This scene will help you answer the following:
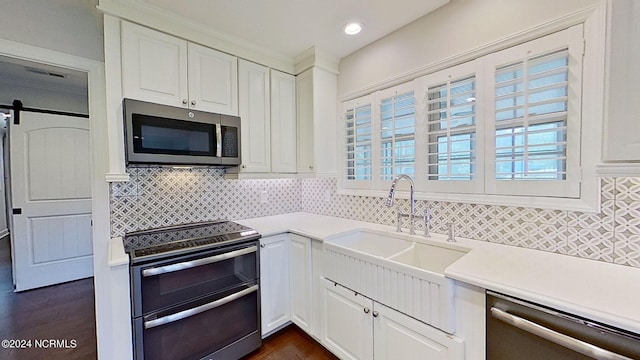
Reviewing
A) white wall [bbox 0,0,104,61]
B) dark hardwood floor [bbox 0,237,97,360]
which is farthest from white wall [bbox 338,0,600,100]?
dark hardwood floor [bbox 0,237,97,360]

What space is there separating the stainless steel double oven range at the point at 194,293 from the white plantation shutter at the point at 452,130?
1.44m

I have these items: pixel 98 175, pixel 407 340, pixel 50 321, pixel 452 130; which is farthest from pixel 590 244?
pixel 50 321

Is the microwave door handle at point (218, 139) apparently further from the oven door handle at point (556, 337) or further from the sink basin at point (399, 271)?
the oven door handle at point (556, 337)

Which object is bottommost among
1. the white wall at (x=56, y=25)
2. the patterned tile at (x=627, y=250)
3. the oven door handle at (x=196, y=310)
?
the oven door handle at (x=196, y=310)

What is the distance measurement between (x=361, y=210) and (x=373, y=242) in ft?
1.28

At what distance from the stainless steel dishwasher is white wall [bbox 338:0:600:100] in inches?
57.1

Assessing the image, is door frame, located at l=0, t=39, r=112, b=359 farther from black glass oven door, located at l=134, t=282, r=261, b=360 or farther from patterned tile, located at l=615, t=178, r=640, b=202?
patterned tile, located at l=615, t=178, r=640, b=202

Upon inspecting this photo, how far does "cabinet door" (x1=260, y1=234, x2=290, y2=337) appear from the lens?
6.67 ft

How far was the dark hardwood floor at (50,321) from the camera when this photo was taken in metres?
2.00

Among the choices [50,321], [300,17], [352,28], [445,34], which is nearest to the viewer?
[445,34]

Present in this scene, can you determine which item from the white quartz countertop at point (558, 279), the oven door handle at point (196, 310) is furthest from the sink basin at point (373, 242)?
the oven door handle at point (196, 310)

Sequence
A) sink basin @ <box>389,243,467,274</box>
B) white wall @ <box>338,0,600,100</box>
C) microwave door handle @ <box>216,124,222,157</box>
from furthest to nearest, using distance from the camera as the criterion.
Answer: microwave door handle @ <box>216,124,222,157</box> → sink basin @ <box>389,243,467,274</box> → white wall @ <box>338,0,600,100</box>

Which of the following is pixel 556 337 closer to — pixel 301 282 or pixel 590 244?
pixel 590 244

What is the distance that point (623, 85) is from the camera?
2.94 ft
